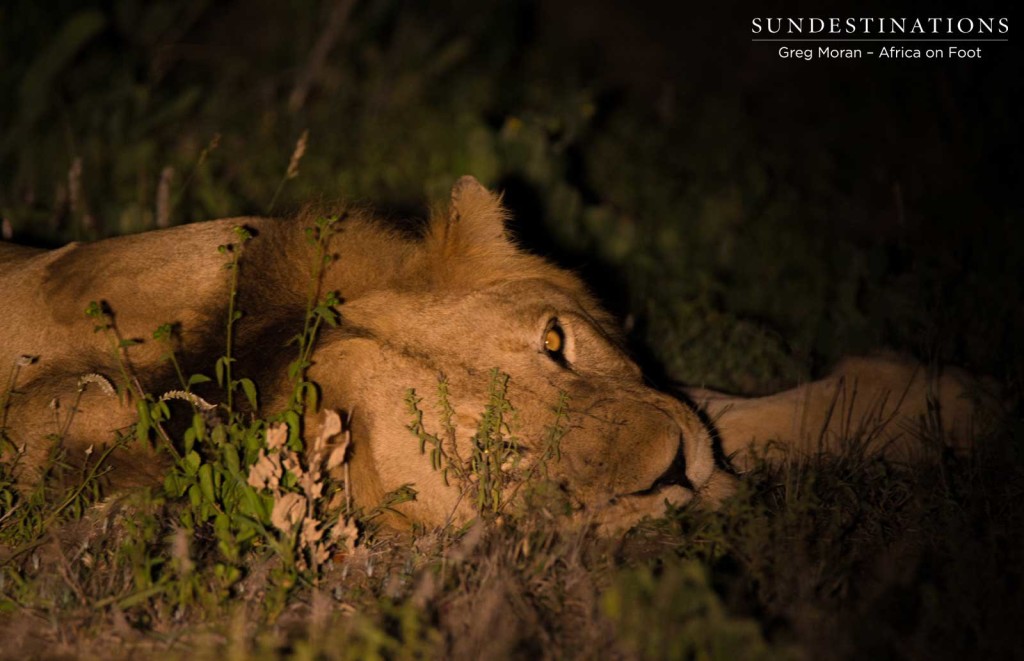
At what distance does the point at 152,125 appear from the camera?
730 cm

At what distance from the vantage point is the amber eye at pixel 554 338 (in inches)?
132

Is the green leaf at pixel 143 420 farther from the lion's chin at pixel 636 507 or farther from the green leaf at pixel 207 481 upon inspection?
the lion's chin at pixel 636 507

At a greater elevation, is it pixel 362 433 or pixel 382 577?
pixel 362 433

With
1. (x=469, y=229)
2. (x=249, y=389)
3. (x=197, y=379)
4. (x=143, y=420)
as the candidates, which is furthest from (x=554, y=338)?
(x=143, y=420)

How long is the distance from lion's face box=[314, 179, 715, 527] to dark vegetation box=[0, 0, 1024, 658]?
0.53 feet

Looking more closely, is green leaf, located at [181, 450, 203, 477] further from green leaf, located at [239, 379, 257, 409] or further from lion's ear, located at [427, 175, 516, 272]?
lion's ear, located at [427, 175, 516, 272]

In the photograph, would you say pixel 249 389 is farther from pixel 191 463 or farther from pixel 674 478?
pixel 674 478

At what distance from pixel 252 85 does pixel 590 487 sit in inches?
307

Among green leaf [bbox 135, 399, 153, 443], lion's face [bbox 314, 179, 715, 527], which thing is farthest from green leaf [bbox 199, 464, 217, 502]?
lion's face [bbox 314, 179, 715, 527]

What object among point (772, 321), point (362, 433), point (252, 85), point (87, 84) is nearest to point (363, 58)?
point (252, 85)

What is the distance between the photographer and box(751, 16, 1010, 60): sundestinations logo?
29.9 feet

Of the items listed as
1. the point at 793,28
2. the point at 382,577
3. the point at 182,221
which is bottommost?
the point at 382,577

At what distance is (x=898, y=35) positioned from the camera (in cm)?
971

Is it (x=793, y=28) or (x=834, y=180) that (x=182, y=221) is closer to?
(x=834, y=180)
